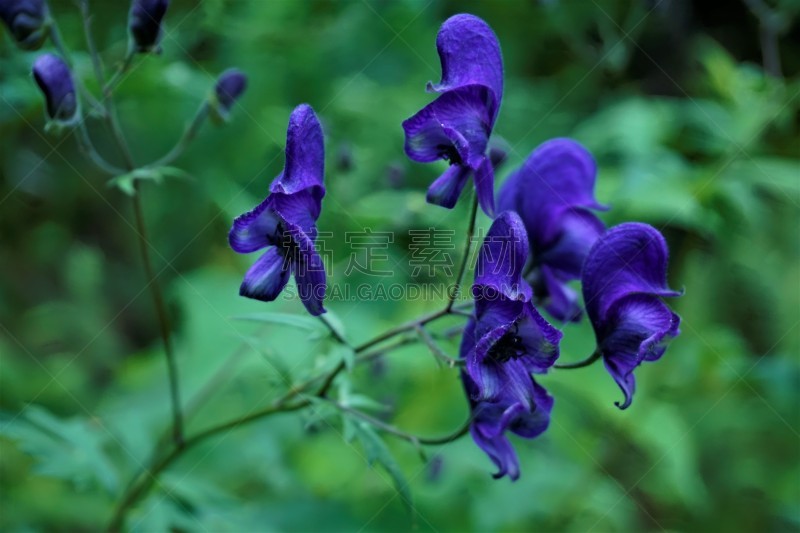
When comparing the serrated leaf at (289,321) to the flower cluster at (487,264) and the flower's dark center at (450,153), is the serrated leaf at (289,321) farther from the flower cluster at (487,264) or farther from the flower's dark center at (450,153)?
the flower's dark center at (450,153)

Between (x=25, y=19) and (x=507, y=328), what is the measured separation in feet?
3.84

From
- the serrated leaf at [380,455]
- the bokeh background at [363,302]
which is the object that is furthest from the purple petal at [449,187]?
the bokeh background at [363,302]

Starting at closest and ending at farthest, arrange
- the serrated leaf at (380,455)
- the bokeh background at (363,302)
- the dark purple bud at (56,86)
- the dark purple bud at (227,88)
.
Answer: the serrated leaf at (380,455)
the dark purple bud at (56,86)
the dark purple bud at (227,88)
the bokeh background at (363,302)

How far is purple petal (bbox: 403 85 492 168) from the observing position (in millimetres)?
1236

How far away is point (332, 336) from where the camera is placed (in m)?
1.32

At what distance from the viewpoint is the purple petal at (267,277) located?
3.86ft

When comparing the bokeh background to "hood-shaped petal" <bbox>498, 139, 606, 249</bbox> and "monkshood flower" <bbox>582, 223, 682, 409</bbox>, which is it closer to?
"hood-shaped petal" <bbox>498, 139, 606, 249</bbox>

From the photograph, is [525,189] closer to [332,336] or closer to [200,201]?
[332,336]

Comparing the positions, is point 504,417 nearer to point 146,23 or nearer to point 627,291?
point 627,291

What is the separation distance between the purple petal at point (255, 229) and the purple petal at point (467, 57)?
32 centimetres

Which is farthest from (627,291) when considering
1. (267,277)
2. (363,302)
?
(363,302)

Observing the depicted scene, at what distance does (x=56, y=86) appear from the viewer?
150cm

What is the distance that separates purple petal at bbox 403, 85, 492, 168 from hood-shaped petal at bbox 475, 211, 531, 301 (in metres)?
0.12

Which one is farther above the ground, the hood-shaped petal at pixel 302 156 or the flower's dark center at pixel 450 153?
the hood-shaped petal at pixel 302 156
